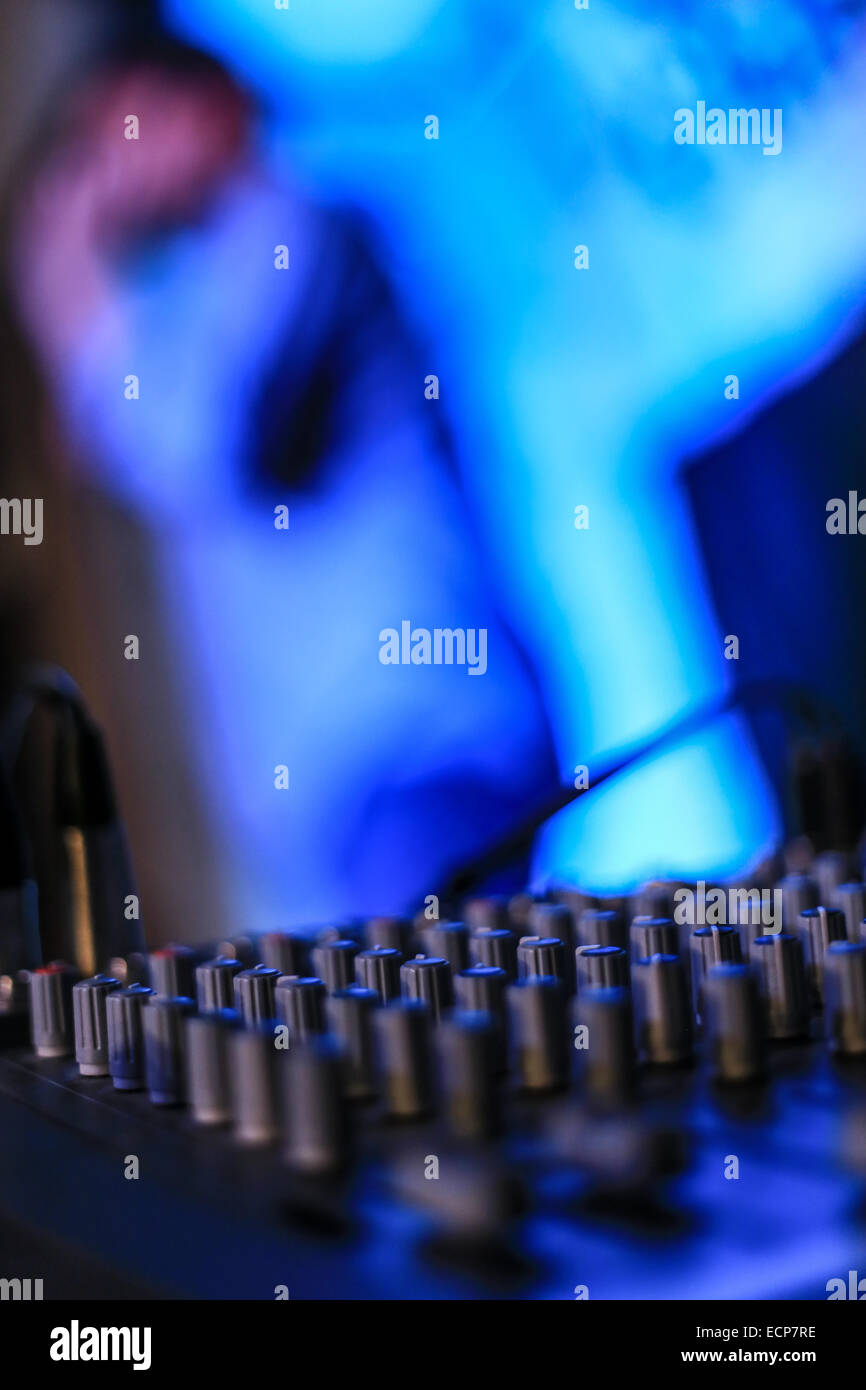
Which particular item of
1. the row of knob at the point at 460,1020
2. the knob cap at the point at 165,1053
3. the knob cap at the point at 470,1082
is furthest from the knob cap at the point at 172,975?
the knob cap at the point at 470,1082

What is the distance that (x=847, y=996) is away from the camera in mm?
518

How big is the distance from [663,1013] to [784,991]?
0.19 ft

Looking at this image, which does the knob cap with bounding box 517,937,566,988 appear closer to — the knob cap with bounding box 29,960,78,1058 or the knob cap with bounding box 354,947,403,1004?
the knob cap with bounding box 354,947,403,1004

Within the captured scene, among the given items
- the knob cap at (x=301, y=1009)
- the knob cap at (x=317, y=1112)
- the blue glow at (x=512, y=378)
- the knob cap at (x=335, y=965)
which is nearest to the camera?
the knob cap at (x=317, y=1112)

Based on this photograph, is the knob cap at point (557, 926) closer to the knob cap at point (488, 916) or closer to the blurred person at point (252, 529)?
the knob cap at point (488, 916)

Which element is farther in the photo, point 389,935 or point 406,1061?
point 389,935

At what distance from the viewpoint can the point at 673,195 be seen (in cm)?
159

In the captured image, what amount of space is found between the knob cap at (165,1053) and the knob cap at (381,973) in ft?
0.34

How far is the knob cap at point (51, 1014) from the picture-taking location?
615mm

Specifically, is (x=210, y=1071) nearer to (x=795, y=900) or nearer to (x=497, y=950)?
(x=497, y=950)

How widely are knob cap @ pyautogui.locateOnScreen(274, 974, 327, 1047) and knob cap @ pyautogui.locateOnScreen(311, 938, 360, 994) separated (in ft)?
0.30

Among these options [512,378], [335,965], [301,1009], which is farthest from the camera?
[512,378]

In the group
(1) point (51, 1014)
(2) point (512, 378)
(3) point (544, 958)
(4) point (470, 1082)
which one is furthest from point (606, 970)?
(2) point (512, 378)
